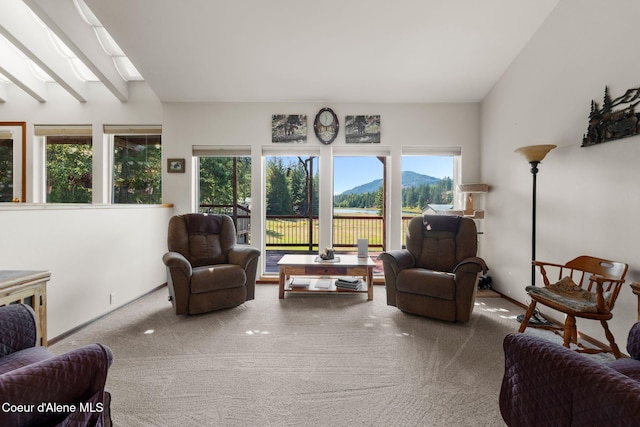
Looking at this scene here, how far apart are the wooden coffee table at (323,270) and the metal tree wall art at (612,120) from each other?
2.26m

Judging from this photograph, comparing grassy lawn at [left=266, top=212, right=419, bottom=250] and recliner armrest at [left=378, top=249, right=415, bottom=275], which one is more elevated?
grassy lawn at [left=266, top=212, right=419, bottom=250]

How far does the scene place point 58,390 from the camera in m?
0.82

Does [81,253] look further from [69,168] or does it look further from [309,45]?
[309,45]

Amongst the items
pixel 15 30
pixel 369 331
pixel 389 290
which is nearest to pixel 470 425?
pixel 369 331

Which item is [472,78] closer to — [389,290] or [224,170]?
[389,290]

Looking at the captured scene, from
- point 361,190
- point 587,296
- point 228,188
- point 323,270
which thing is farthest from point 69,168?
point 587,296

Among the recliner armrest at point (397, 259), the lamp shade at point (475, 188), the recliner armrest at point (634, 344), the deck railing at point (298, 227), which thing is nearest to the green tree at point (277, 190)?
the deck railing at point (298, 227)

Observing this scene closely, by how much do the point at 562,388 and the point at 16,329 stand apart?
6.90 feet

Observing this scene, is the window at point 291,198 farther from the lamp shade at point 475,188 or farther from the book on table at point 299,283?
the lamp shade at point 475,188

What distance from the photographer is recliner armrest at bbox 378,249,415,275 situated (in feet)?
9.50

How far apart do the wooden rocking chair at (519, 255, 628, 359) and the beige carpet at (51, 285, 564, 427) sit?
0.49m

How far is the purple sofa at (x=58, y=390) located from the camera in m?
0.74

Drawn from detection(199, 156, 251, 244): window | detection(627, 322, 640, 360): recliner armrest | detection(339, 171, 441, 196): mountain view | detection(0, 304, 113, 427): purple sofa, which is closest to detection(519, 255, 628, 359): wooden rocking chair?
detection(627, 322, 640, 360): recliner armrest

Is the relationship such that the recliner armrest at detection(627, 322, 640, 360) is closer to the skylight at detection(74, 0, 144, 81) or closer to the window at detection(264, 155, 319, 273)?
the window at detection(264, 155, 319, 273)
